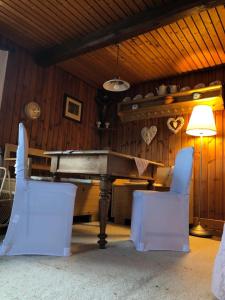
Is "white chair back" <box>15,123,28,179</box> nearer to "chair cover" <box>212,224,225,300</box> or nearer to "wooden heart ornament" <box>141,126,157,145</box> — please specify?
"chair cover" <box>212,224,225,300</box>

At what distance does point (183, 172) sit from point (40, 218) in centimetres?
129

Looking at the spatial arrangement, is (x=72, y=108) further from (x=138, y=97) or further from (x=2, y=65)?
(x=2, y=65)

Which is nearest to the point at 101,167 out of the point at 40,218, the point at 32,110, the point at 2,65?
the point at 40,218

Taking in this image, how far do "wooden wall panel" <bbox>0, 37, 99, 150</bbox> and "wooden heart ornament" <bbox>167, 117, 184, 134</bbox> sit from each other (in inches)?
57.6

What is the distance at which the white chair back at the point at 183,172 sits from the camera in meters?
2.23

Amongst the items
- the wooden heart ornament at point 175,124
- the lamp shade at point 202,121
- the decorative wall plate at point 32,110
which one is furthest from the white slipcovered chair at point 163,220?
the decorative wall plate at point 32,110

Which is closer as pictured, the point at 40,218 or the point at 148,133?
the point at 40,218

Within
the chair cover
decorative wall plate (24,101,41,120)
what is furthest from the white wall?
the chair cover

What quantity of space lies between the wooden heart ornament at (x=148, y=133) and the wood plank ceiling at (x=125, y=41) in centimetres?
92

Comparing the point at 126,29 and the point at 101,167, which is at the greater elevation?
the point at 126,29

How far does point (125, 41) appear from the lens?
329 centimetres

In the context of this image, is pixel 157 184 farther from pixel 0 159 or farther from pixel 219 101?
pixel 0 159

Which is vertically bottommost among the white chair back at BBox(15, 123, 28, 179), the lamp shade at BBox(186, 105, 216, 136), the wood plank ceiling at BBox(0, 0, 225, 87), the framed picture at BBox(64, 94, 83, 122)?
the white chair back at BBox(15, 123, 28, 179)

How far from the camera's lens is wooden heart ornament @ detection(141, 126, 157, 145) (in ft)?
13.8
